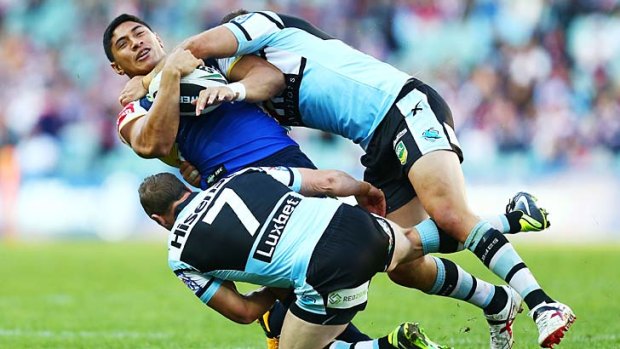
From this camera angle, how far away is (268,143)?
6656 mm

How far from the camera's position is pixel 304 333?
5934 millimetres

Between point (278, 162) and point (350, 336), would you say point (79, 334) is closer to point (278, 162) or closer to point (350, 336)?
point (278, 162)

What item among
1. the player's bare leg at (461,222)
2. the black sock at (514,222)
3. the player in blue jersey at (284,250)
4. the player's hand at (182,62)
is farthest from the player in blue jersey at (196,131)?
the black sock at (514,222)

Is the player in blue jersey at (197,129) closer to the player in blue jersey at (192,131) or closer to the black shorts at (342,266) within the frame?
the player in blue jersey at (192,131)

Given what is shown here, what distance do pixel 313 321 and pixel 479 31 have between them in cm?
1510

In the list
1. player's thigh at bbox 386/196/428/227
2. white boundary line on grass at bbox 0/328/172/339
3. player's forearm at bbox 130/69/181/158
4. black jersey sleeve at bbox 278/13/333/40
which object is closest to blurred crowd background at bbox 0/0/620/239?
white boundary line on grass at bbox 0/328/172/339

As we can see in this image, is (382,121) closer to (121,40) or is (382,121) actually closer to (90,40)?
(121,40)

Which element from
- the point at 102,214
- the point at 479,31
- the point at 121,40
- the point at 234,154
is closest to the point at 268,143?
the point at 234,154

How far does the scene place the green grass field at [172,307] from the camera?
27.2 feet

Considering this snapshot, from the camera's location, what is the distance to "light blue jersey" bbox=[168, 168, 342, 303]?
5.74 meters

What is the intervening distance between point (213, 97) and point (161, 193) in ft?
2.05

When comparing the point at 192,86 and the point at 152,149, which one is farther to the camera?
the point at 192,86

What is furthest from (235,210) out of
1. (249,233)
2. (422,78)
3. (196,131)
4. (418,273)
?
(422,78)

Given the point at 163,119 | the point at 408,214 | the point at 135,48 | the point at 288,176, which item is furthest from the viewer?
the point at 408,214
